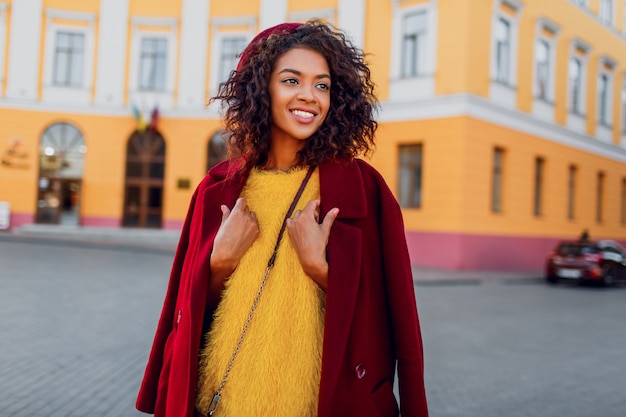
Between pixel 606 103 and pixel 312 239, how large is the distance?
28.3 m

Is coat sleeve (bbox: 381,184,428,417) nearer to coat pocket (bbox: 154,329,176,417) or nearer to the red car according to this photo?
coat pocket (bbox: 154,329,176,417)

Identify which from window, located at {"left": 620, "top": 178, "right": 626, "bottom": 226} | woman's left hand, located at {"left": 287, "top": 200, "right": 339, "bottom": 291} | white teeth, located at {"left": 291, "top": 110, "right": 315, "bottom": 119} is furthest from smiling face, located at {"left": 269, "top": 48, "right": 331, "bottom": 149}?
window, located at {"left": 620, "top": 178, "right": 626, "bottom": 226}

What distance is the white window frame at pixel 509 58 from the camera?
19.7 metres

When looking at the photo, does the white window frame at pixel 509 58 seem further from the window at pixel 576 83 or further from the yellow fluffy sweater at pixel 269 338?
the yellow fluffy sweater at pixel 269 338

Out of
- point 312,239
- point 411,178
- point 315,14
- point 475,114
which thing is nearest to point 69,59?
point 315,14

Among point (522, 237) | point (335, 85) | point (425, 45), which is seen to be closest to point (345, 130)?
point (335, 85)

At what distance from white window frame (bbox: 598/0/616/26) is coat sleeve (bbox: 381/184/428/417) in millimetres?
27955

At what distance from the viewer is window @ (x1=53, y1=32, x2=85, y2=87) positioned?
24.7 metres

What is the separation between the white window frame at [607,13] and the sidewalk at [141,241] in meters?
12.5

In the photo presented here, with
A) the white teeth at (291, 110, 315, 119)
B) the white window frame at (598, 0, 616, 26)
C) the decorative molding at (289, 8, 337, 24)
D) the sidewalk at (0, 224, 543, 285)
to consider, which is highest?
the white window frame at (598, 0, 616, 26)

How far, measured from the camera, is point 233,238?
1657mm

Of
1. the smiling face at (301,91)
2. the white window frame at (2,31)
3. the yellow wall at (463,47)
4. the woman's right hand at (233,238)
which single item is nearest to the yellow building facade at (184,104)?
the white window frame at (2,31)

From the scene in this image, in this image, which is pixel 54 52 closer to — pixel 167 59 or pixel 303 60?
pixel 167 59

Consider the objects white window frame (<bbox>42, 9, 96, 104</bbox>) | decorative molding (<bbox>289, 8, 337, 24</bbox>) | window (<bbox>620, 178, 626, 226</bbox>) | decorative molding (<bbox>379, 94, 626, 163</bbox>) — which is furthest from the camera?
window (<bbox>620, 178, 626, 226</bbox>)
